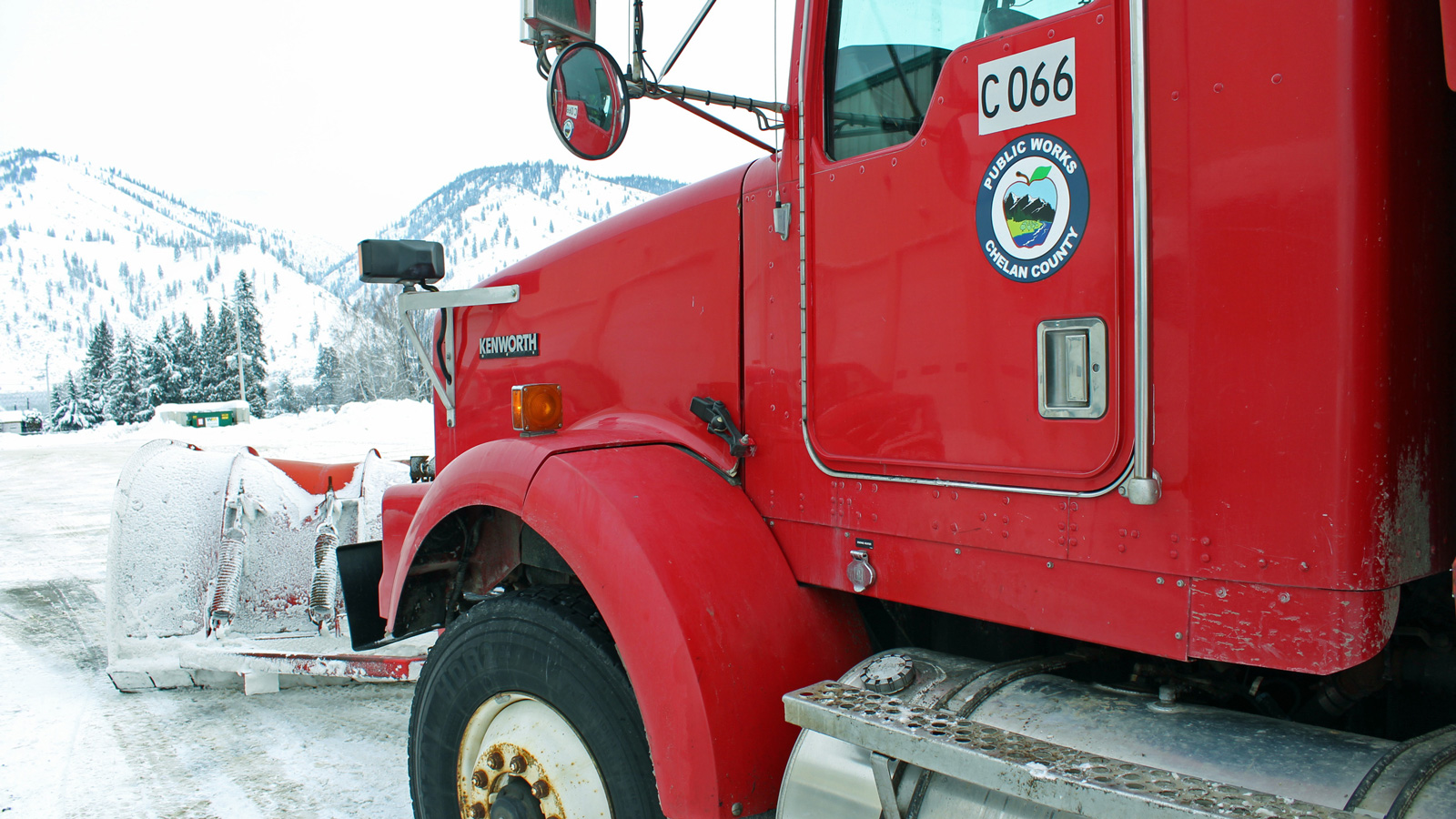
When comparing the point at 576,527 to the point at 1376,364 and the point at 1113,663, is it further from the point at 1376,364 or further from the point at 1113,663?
the point at 1376,364

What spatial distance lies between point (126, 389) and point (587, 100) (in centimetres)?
5873

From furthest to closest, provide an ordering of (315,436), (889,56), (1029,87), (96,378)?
(96,378) < (315,436) < (889,56) < (1029,87)

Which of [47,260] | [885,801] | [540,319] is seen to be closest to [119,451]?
[540,319]

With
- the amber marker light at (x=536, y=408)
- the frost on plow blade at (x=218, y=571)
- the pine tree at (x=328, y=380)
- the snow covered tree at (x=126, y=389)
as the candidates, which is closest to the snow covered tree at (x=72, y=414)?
the snow covered tree at (x=126, y=389)

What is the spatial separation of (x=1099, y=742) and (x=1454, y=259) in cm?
94

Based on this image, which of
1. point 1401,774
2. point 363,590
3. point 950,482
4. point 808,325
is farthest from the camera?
point 363,590

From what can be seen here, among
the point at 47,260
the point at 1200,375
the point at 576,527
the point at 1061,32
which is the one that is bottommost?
the point at 576,527

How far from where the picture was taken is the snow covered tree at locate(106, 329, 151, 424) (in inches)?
2009

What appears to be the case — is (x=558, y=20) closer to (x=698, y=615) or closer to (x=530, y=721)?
(x=698, y=615)

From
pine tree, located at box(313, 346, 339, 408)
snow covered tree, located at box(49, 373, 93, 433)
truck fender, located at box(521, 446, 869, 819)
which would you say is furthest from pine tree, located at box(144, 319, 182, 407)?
truck fender, located at box(521, 446, 869, 819)

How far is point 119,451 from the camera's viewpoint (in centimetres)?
2030

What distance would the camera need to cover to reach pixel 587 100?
2297mm

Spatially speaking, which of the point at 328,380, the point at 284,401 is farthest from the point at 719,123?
the point at 328,380

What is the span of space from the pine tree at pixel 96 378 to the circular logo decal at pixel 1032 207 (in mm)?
60377
